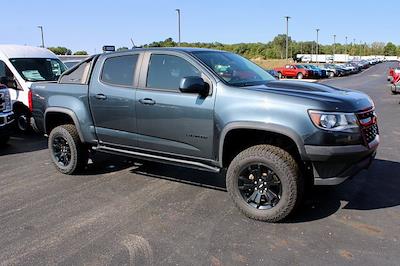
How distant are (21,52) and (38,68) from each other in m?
0.57

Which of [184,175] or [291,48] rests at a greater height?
[291,48]

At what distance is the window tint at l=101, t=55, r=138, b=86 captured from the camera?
5746 mm

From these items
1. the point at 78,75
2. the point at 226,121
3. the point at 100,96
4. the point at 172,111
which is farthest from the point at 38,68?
the point at 226,121

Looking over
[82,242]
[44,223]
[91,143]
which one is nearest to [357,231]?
[82,242]

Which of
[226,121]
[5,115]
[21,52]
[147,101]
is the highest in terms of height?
[21,52]

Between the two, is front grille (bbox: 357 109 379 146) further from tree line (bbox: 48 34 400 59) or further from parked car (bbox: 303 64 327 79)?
tree line (bbox: 48 34 400 59)

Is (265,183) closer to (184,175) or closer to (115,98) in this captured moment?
(184,175)

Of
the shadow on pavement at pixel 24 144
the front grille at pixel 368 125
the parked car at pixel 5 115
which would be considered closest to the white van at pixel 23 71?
the shadow on pavement at pixel 24 144

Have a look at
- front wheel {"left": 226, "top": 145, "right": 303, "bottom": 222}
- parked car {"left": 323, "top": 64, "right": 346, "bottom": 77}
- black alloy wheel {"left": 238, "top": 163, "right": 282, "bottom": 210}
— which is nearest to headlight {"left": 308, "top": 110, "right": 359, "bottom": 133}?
front wheel {"left": 226, "top": 145, "right": 303, "bottom": 222}

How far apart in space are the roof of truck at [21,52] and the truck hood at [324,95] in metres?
7.74

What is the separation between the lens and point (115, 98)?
5.75 meters

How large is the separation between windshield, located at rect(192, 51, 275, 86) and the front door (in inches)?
8.9

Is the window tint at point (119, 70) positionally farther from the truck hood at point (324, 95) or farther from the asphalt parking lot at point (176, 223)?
the truck hood at point (324, 95)

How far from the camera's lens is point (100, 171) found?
6.77m
